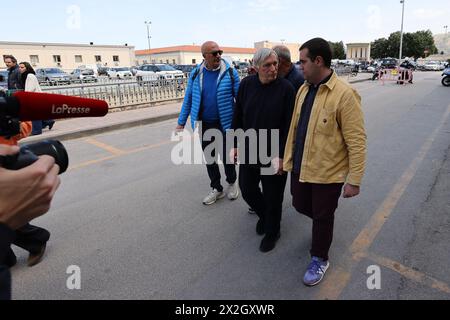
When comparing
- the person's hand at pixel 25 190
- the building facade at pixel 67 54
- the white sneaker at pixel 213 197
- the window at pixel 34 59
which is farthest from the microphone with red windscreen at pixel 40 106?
the window at pixel 34 59

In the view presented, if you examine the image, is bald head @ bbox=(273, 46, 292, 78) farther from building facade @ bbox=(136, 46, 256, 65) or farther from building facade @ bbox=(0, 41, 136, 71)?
building facade @ bbox=(136, 46, 256, 65)

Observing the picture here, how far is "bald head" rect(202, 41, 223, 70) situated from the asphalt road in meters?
1.68

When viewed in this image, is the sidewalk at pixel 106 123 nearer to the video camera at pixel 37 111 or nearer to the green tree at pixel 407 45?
the video camera at pixel 37 111

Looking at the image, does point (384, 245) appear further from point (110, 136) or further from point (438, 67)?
point (438, 67)

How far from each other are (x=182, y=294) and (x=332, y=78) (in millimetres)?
1918

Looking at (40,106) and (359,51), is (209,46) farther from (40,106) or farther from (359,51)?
(359,51)

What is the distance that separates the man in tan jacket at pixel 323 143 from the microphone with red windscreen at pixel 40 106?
1.69 m

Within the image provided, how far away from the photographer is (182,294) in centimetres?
248

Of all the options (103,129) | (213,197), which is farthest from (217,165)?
(103,129)

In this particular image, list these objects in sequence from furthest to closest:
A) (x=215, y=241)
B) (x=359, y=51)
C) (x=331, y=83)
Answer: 1. (x=359, y=51)
2. (x=215, y=241)
3. (x=331, y=83)

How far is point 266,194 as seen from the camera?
3.06 meters

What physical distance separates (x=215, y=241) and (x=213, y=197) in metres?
0.97

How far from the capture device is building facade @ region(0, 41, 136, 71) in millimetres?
48297

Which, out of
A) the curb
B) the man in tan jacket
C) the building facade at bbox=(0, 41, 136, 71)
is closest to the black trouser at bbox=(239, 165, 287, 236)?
the man in tan jacket
